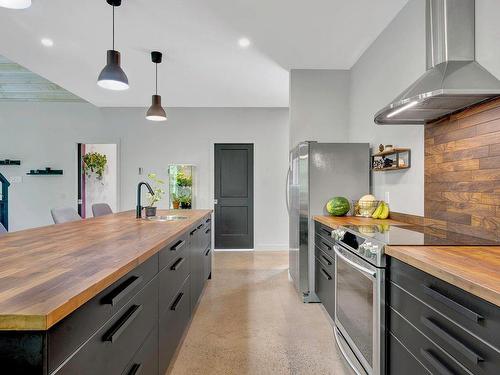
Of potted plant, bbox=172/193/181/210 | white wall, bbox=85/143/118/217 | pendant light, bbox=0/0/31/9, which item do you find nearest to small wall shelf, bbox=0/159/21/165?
white wall, bbox=85/143/118/217

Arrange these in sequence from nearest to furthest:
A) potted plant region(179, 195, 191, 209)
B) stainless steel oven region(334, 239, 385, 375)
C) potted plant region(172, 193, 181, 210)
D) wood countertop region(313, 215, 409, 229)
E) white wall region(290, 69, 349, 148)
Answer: stainless steel oven region(334, 239, 385, 375) → wood countertop region(313, 215, 409, 229) → white wall region(290, 69, 349, 148) → potted plant region(172, 193, 181, 210) → potted plant region(179, 195, 191, 209)

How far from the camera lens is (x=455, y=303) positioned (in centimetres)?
102

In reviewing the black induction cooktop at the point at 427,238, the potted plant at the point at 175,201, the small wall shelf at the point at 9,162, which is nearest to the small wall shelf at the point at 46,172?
the small wall shelf at the point at 9,162

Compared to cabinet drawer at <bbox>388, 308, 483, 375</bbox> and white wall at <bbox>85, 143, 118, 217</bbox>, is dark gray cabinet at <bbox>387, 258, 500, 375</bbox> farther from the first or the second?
white wall at <bbox>85, 143, 118, 217</bbox>

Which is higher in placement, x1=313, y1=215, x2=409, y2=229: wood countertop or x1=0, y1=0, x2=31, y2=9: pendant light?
x1=0, y1=0, x2=31, y2=9: pendant light

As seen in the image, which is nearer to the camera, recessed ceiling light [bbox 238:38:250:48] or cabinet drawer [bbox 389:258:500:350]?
cabinet drawer [bbox 389:258:500:350]

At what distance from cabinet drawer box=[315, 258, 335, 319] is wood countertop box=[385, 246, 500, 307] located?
1212 millimetres

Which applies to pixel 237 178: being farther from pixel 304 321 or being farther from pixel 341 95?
pixel 304 321

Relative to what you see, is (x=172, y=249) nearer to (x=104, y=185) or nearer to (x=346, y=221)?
(x=346, y=221)

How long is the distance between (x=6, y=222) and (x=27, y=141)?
5.26 ft

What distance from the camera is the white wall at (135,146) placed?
587 centimetres

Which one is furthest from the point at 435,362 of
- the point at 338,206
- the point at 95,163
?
the point at 95,163

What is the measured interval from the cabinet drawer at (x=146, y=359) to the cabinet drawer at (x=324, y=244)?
1.59 meters

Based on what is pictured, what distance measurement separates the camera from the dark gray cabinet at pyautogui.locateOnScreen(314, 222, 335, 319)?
260 cm
